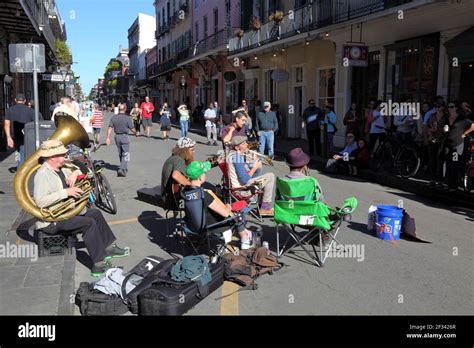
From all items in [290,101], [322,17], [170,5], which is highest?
[170,5]

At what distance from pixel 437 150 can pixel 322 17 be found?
8.23m

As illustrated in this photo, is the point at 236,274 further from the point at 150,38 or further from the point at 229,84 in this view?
the point at 150,38

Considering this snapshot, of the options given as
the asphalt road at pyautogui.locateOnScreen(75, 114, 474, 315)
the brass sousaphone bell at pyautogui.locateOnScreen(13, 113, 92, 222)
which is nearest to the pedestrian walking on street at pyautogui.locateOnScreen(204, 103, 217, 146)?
the asphalt road at pyautogui.locateOnScreen(75, 114, 474, 315)

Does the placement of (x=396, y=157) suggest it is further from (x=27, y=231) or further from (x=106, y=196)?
(x=27, y=231)

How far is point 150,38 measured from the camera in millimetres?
76375

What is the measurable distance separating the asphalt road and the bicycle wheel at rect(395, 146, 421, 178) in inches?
75.3

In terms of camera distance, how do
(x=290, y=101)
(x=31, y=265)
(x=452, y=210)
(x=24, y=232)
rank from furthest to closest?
(x=290, y=101) → (x=452, y=210) → (x=24, y=232) → (x=31, y=265)

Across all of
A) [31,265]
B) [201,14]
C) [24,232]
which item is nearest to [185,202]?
[31,265]

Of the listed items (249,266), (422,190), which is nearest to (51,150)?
(249,266)

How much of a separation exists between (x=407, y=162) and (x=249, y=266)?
272 inches

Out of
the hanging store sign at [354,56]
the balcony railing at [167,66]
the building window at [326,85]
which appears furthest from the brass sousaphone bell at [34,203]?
the balcony railing at [167,66]

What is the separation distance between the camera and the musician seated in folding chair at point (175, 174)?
19.5ft

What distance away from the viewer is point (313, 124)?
1412 cm

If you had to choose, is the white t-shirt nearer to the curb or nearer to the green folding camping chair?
the curb
